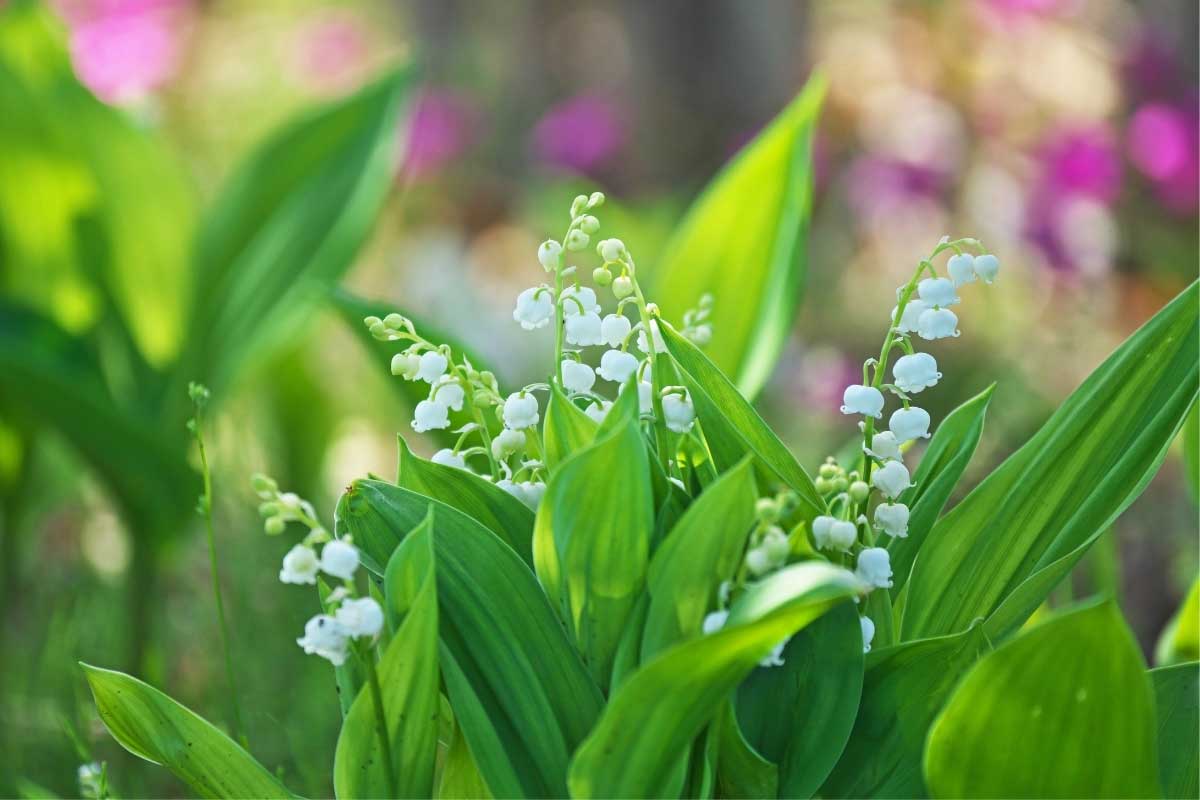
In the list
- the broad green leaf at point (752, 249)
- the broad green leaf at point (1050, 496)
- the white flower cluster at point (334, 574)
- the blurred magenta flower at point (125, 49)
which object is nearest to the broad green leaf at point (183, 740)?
the white flower cluster at point (334, 574)

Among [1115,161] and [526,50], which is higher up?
[526,50]

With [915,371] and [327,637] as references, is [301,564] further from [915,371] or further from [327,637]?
[915,371]

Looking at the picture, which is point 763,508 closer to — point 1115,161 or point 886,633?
point 886,633

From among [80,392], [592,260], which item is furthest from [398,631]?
[592,260]

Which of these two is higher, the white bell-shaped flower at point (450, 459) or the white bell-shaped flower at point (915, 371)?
the white bell-shaped flower at point (450, 459)

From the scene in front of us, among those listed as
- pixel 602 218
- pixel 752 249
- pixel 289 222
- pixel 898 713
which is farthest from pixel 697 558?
pixel 602 218

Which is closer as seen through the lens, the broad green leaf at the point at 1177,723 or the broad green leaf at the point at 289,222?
the broad green leaf at the point at 1177,723

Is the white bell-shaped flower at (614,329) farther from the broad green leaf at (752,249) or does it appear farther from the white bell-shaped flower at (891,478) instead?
the broad green leaf at (752,249)

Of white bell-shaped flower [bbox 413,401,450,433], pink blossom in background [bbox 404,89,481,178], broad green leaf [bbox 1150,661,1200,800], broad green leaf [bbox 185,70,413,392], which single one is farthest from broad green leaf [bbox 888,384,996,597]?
pink blossom in background [bbox 404,89,481,178]
